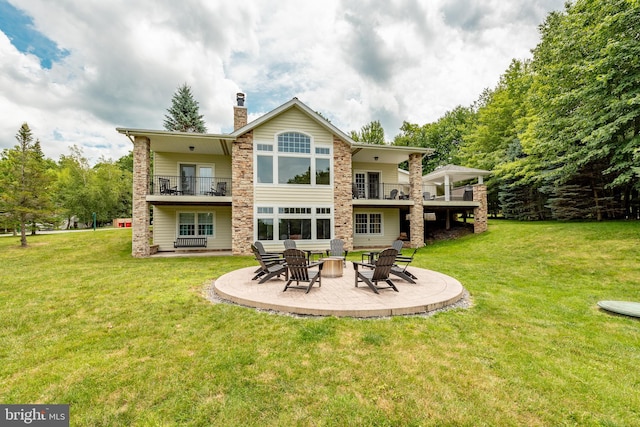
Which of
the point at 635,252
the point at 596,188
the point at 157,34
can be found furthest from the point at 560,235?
the point at 157,34

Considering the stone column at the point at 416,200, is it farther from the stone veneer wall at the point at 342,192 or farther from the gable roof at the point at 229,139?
the stone veneer wall at the point at 342,192

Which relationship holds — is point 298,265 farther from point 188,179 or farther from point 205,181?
point 188,179

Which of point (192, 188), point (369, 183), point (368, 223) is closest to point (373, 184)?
point (369, 183)

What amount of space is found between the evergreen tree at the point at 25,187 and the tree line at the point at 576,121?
26.7m

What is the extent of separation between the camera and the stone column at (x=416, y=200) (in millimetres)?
15250

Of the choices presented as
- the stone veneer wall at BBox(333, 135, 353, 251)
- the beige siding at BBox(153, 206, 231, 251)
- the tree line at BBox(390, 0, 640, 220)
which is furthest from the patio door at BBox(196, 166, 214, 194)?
the tree line at BBox(390, 0, 640, 220)

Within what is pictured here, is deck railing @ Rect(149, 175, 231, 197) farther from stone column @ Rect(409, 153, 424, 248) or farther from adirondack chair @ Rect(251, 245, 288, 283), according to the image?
stone column @ Rect(409, 153, 424, 248)

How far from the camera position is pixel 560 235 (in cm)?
1195

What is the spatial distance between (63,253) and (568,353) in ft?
59.3

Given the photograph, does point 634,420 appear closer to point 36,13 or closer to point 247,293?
point 247,293

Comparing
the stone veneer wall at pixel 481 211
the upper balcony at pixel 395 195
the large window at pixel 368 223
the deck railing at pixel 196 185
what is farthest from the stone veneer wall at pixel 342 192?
the stone veneer wall at pixel 481 211

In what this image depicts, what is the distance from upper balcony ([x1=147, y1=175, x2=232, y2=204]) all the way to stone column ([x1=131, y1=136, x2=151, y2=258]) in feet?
1.96

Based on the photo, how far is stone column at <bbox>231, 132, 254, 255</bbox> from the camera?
1283cm

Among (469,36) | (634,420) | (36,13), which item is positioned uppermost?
(469,36)
